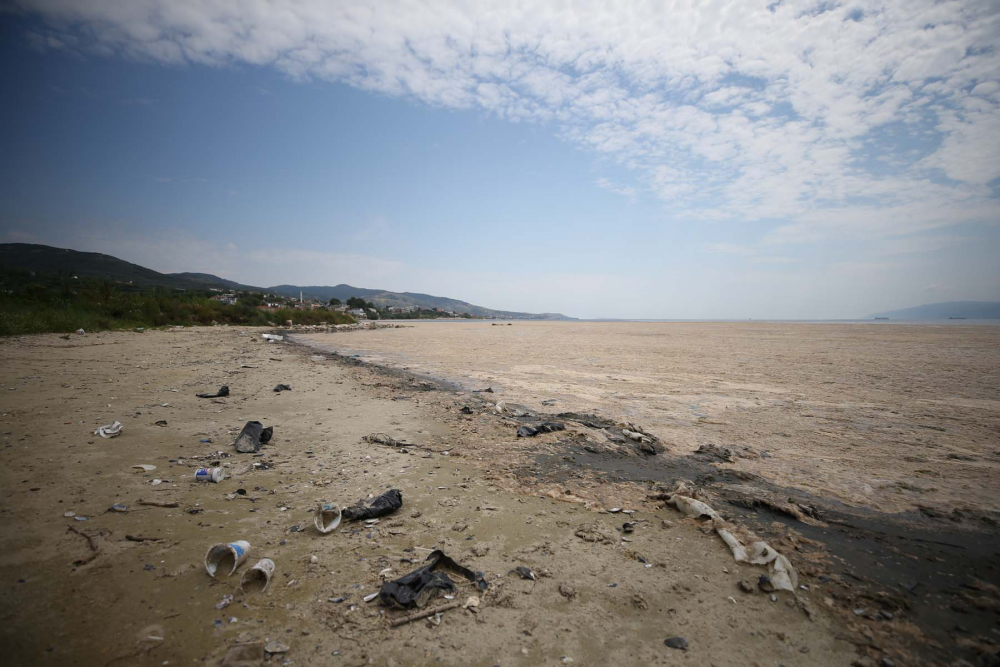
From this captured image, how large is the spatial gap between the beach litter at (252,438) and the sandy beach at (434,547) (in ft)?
0.74

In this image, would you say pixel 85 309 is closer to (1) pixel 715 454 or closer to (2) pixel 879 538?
(1) pixel 715 454

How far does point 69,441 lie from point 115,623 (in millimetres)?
4349

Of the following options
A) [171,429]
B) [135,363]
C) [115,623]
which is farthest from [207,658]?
[135,363]

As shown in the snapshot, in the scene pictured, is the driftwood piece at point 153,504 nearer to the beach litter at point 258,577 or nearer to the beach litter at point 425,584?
the beach litter at point 258,577

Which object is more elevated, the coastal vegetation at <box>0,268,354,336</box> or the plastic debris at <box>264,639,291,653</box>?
the coastal vegetation at <box>0,268,354,336</box>

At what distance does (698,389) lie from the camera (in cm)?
1025

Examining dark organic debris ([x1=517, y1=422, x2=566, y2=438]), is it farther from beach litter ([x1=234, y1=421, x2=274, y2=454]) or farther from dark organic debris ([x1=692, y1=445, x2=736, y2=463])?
beach litter ([x1=234, y1=421, x2=274, y2=454])

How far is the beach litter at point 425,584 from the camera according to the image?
2.54 metres

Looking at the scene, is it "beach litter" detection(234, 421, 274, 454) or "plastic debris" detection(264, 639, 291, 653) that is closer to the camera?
"plastic debris" detection(264, 639, 291, 653)

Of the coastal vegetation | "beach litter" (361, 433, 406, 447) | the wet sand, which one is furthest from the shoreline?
the coastal vegetation

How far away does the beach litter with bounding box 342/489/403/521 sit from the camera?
357 centimetres

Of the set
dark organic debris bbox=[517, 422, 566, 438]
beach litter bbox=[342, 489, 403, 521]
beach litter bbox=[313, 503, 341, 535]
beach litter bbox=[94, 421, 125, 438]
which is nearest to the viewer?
beach litter bbox=[313, 503, 341, 535]

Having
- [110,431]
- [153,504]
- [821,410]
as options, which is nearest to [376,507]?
[153,504]

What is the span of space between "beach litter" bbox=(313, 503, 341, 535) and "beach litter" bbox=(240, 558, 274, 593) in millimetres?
634
